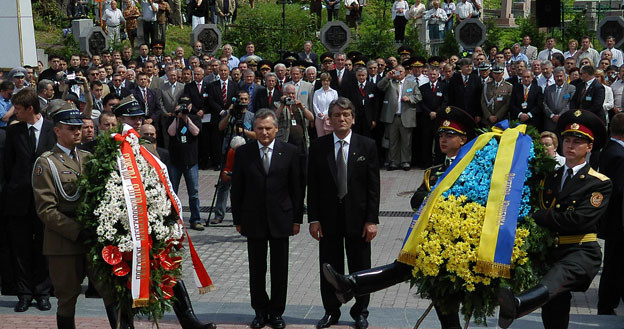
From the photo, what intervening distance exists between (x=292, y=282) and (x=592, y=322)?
346 cm

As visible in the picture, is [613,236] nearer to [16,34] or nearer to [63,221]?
[63,221]

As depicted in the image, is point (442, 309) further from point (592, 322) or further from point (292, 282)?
point (292, 282)

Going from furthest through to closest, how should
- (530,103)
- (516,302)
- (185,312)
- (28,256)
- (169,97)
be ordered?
(169,97) → (530,103) → (28,256) → (185,312) → (516,302)

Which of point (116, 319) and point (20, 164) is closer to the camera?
point (116, 319)

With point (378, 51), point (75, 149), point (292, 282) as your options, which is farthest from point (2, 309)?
point (378, 51)

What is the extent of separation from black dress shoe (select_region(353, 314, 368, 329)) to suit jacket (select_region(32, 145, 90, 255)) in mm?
2688

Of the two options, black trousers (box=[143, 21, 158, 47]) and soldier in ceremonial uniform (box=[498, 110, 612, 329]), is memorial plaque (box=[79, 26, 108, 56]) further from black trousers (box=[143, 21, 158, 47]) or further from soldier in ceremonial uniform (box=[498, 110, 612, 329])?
soldier in ceremonial uniform (box=[498, 110, 612, 329])

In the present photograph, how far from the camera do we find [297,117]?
46.1 feet

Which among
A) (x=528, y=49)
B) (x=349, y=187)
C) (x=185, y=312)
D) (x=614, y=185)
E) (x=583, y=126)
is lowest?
(x=185, y=312)

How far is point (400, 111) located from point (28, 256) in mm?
9852

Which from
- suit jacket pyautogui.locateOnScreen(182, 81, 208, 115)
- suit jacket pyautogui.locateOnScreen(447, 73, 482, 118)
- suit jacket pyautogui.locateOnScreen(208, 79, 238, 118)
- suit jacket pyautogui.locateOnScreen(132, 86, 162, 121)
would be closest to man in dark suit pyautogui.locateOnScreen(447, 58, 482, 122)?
suit jacket pyautogui.locateOnScreen(447, 73, 482, 118)

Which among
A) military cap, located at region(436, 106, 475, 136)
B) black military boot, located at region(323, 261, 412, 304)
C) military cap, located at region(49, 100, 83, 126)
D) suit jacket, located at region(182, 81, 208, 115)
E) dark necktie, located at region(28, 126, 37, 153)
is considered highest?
military cap, located at region(49, 100, 83, 126)

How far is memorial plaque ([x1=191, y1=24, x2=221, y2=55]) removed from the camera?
2317cm

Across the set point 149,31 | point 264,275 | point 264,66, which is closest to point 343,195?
point 264,275
